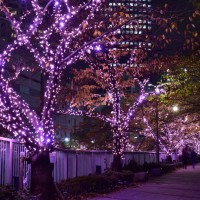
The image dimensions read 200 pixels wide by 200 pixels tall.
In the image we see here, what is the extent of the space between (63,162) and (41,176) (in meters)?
5.63

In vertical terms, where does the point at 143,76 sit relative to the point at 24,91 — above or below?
below

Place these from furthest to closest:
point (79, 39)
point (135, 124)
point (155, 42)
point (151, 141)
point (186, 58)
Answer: point (151, 141), point (135, 124), point (186, 58), point (79, 39), point (155, 42)

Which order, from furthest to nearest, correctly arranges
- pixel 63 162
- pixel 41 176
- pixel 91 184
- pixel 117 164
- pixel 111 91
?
pixel 111 91 < pixel 117 164 < pixel 63 162 < pixel 91 184 < pixel 41 176

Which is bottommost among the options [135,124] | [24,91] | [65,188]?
[65,188]

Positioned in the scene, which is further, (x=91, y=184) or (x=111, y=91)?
(x=111, y=91)

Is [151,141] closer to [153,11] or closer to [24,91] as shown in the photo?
[24,91]

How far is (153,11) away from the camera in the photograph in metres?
11.2

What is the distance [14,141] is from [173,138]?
3212 centimetres

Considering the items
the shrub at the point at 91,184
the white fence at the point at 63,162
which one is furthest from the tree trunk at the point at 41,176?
the shrub at the point at 91,184

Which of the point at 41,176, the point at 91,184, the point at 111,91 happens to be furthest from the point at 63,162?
the point at 111,91

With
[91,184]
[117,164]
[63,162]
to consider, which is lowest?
[91,184]

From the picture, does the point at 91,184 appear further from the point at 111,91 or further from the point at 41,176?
the point at 111,91

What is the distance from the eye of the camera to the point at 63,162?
1627 centimetres

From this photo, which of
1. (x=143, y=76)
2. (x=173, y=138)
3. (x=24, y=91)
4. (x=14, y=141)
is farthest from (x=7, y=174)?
(x=24, y=91)
